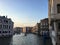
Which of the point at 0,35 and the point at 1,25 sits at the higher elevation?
the point at 1,25

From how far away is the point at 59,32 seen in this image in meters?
12.4

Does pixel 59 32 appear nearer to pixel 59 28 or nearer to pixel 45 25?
pixel 59 28

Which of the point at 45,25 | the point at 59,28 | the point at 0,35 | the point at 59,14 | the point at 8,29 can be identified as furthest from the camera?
the point at 45,25

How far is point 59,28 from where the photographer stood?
41.6 feet

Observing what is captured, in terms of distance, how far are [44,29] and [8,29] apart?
88.7ft

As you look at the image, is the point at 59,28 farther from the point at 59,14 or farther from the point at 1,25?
the point at 1,25

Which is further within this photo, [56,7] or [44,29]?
[44,29]

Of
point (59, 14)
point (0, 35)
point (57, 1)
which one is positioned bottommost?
point (0, 35)

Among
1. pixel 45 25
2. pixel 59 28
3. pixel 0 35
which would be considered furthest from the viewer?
pixel 45 25

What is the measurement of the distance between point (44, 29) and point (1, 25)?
32329 mm

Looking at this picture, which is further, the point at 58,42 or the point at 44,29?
the point at 44,29

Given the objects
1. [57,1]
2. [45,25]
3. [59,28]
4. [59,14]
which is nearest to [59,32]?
[59,28]

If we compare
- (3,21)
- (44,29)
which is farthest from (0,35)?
(44,29)

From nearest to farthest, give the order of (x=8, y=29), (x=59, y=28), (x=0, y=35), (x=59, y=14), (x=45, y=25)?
(x=59, y=14)
(x=59, y=28)
(x=0, y=35)
(x=8, y=29)
(x=45, y=25)
